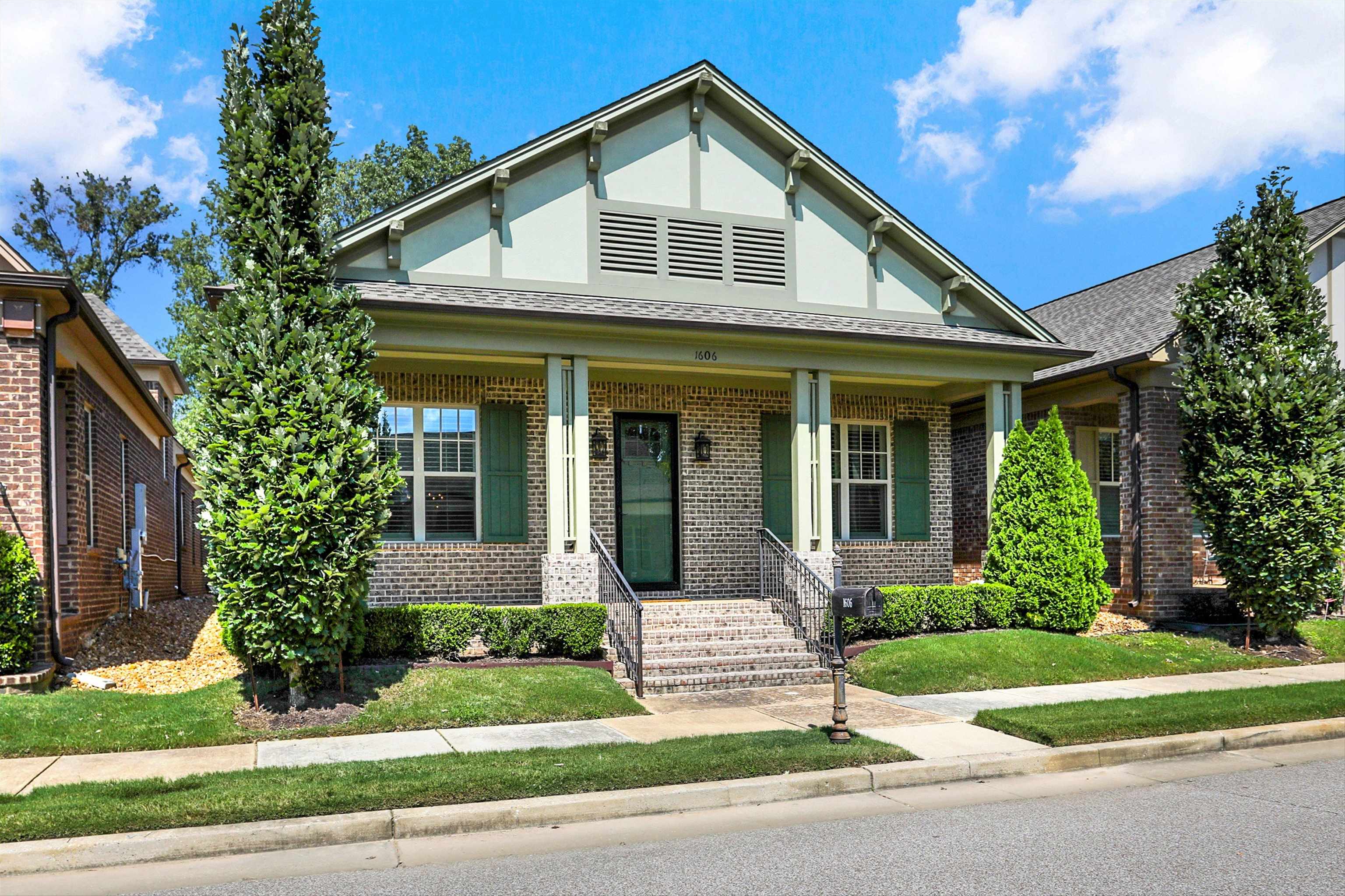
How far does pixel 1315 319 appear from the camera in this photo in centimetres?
1391

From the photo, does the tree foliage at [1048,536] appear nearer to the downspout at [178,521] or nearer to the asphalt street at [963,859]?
the asphalt street at [963,859]

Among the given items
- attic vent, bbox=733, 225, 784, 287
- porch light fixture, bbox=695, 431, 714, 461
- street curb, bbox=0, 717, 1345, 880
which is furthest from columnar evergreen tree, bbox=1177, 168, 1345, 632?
porch light fixture, bbox=695, 431, 714, 461

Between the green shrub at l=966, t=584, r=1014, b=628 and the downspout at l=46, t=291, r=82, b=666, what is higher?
the downspout at l=46, t=291, r=82, b=666

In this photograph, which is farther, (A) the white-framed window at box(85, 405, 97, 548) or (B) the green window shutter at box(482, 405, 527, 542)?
(B) the green window shutter at box(482, 405, 527, 542)

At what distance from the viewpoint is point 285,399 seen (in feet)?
30.6

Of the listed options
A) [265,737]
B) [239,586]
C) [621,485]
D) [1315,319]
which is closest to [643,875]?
[265,737]

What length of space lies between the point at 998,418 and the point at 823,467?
3120 mm

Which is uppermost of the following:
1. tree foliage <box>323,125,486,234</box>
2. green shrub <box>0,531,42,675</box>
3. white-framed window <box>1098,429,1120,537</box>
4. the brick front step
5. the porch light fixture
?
tree foliage <box>323,125,486,234</box>

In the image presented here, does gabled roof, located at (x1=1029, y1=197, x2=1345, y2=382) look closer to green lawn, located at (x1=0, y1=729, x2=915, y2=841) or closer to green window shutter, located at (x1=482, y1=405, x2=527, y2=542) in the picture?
green window shutter, located at (x1=482, y1=405, x2=527, y2=542)

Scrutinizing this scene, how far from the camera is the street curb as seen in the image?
5770 mm

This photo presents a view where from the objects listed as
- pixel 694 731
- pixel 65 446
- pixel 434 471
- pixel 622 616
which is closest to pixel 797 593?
pixel 622 616

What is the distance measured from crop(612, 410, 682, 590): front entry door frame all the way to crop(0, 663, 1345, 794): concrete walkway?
3311 mm

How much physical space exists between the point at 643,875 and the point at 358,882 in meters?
1.49

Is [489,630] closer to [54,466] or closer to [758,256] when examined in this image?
[54,466]
